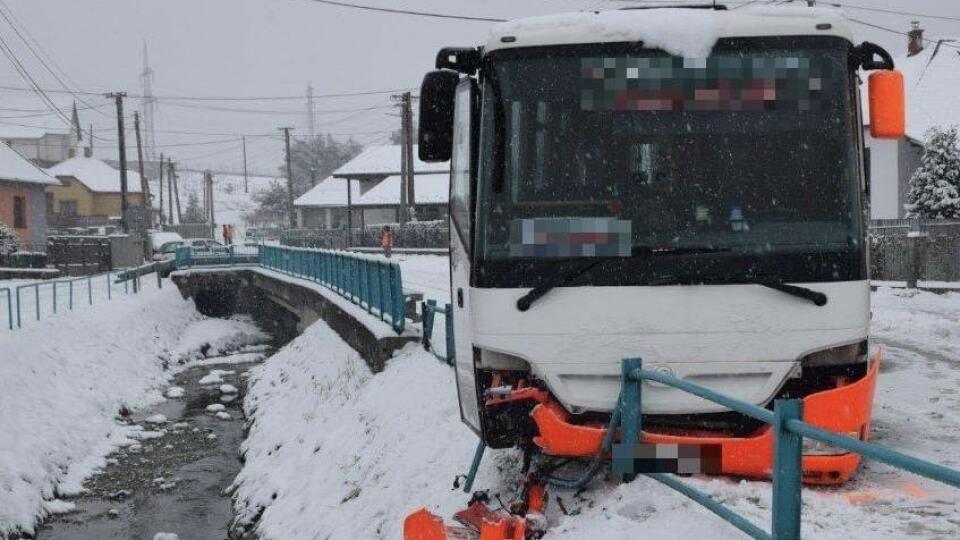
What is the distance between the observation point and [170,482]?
41.2 ft

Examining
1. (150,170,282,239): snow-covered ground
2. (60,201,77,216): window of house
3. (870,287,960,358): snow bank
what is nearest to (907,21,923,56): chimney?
(870,287,960,358): snow bank

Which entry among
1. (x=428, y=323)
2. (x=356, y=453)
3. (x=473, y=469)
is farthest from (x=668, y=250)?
(x=428, y=323)

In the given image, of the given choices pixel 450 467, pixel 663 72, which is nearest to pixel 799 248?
pixel 663 72

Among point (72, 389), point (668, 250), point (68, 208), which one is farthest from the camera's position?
point (68, 208)

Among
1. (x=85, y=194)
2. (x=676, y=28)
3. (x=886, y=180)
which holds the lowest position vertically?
(x=676, y=28)

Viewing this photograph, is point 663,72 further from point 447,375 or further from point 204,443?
point 204,443

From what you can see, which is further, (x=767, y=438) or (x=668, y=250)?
(x=668, y=250)

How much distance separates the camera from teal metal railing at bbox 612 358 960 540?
2844mm

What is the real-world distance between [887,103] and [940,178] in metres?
25.6

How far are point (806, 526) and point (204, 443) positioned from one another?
1261cm

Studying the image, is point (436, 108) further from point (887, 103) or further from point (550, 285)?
point (887, 103)

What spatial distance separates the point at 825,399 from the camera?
15.2 ft

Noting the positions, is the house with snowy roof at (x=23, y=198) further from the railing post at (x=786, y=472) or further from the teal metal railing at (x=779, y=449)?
the railing post at (x=786, y=472)

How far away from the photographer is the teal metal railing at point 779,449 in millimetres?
2844
